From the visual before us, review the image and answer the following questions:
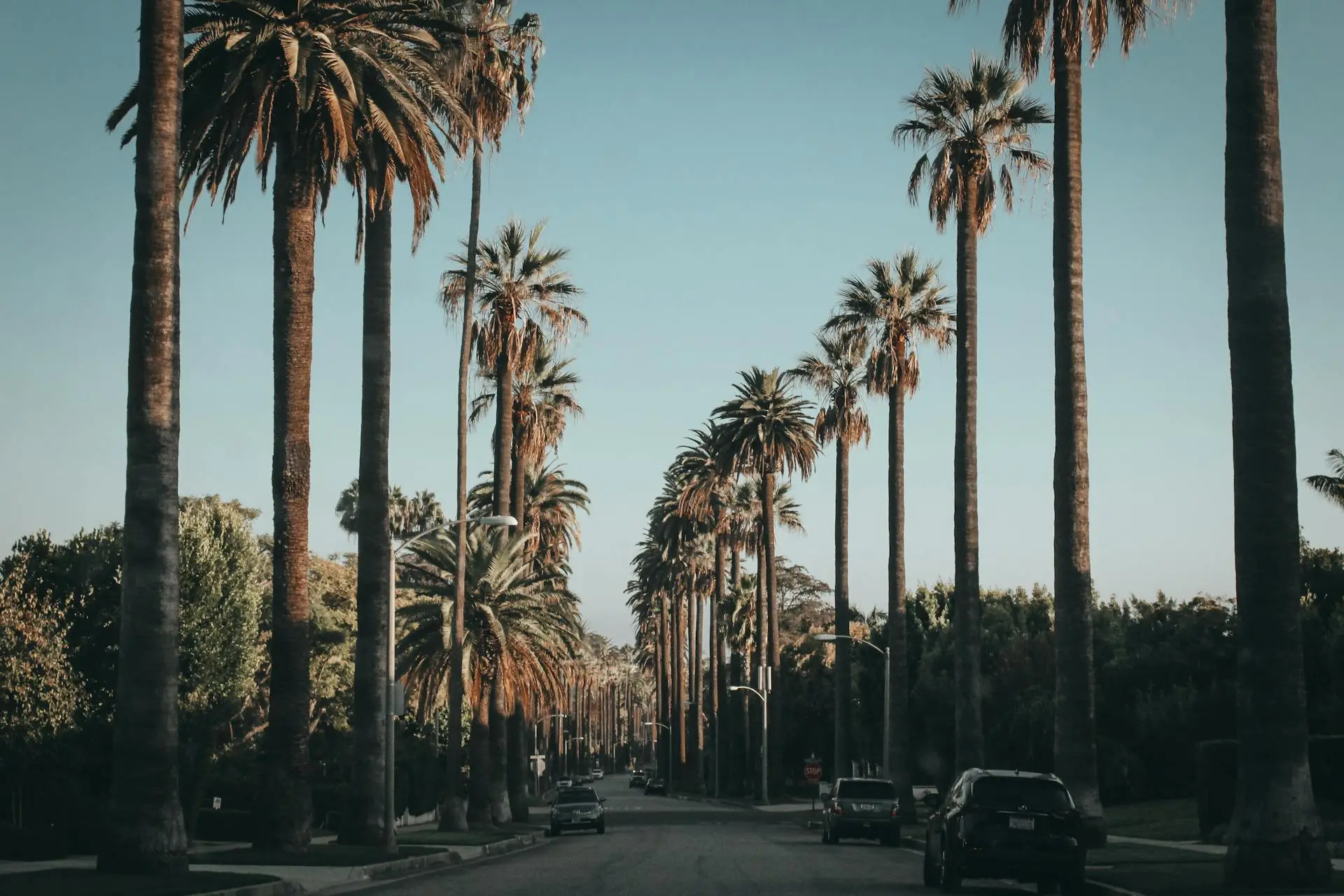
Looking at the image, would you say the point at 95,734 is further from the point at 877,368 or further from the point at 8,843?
the point at 877,368

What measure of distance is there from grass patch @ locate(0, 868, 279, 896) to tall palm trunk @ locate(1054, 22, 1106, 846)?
49.1ft

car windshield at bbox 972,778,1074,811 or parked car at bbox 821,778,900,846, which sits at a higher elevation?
car windshield at bbox 972,778,1074,811

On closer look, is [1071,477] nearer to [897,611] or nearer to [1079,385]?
[1079,385]

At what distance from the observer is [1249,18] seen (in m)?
20.8

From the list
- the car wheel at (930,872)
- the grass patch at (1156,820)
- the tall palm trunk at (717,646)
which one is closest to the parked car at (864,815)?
the grass patch at (1156,820)

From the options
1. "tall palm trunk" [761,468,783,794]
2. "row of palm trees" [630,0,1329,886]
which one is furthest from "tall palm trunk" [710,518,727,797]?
"row of palm trees" [630,0,1329,886]

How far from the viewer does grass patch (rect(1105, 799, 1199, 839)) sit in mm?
37844

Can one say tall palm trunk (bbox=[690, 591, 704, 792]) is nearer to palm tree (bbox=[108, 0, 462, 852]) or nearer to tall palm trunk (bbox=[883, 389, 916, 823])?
tall palm trunk (bbox=[883, 389, 916, 823])

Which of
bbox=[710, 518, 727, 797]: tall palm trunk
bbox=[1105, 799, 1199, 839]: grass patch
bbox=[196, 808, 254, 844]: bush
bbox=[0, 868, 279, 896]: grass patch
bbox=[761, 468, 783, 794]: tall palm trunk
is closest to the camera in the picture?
bbox=[0, 868, 279, 896]: grass patch

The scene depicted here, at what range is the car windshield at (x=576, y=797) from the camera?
5097cm

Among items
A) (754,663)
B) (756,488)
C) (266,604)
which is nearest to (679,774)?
(754,663)

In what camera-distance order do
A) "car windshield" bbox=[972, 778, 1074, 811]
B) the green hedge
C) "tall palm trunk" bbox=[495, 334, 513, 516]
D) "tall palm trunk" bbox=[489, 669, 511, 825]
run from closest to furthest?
"car windshield" bbox=[972, 778, 1074, 811], the green hedge, "tall palm trunk" bbox=[489, 669, 511, 825], "tall palm trunk" bbox=[495, 334, 513, 516]

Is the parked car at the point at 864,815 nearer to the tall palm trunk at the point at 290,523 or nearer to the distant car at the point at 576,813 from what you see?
the distant car at the point at 576,813

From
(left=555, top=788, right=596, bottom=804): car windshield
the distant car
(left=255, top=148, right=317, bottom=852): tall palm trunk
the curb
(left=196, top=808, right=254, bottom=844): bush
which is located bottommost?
(left=196, top=808, right=254, bottom=844): bush
